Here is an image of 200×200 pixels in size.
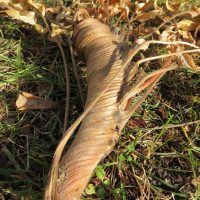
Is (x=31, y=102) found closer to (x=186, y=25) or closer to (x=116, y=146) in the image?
(x=116, y=146)

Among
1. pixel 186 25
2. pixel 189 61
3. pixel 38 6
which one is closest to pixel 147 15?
pixel 186 25

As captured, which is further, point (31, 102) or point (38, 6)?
point (38, 6)

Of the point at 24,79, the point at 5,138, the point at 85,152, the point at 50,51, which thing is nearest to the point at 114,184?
the point at 85,152

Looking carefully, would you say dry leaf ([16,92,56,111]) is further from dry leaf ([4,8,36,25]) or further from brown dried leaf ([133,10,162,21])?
brown dried leaf ([133,10,162,21])

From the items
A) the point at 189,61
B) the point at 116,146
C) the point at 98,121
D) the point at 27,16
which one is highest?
the point at 27,16

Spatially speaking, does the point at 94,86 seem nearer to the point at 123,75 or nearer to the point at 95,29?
the point at 123,75
